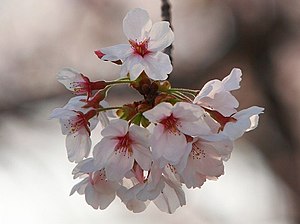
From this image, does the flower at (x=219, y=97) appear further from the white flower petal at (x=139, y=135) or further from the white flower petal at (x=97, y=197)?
the white flower petal at (x=97, y=197)

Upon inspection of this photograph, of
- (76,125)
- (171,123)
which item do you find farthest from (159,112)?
(76,125)

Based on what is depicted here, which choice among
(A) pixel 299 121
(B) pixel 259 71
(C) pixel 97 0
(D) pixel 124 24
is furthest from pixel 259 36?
(D) pixel 124 24

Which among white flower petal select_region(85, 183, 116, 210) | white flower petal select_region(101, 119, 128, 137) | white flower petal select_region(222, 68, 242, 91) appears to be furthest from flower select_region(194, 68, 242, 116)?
white flower petal select_region(85, 183, 116, 210)

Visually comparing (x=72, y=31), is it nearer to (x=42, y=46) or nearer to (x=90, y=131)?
(x=42, y=46)

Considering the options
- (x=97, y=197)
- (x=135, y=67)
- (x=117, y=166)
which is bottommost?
(x=97, y=197)

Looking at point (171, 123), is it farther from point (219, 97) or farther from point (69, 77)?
point (69, 77)

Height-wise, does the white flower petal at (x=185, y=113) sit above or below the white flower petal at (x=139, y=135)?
above

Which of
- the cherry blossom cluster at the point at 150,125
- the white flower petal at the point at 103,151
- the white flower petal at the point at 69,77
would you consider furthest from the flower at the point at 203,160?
the white flower petal at the point at 69,77
